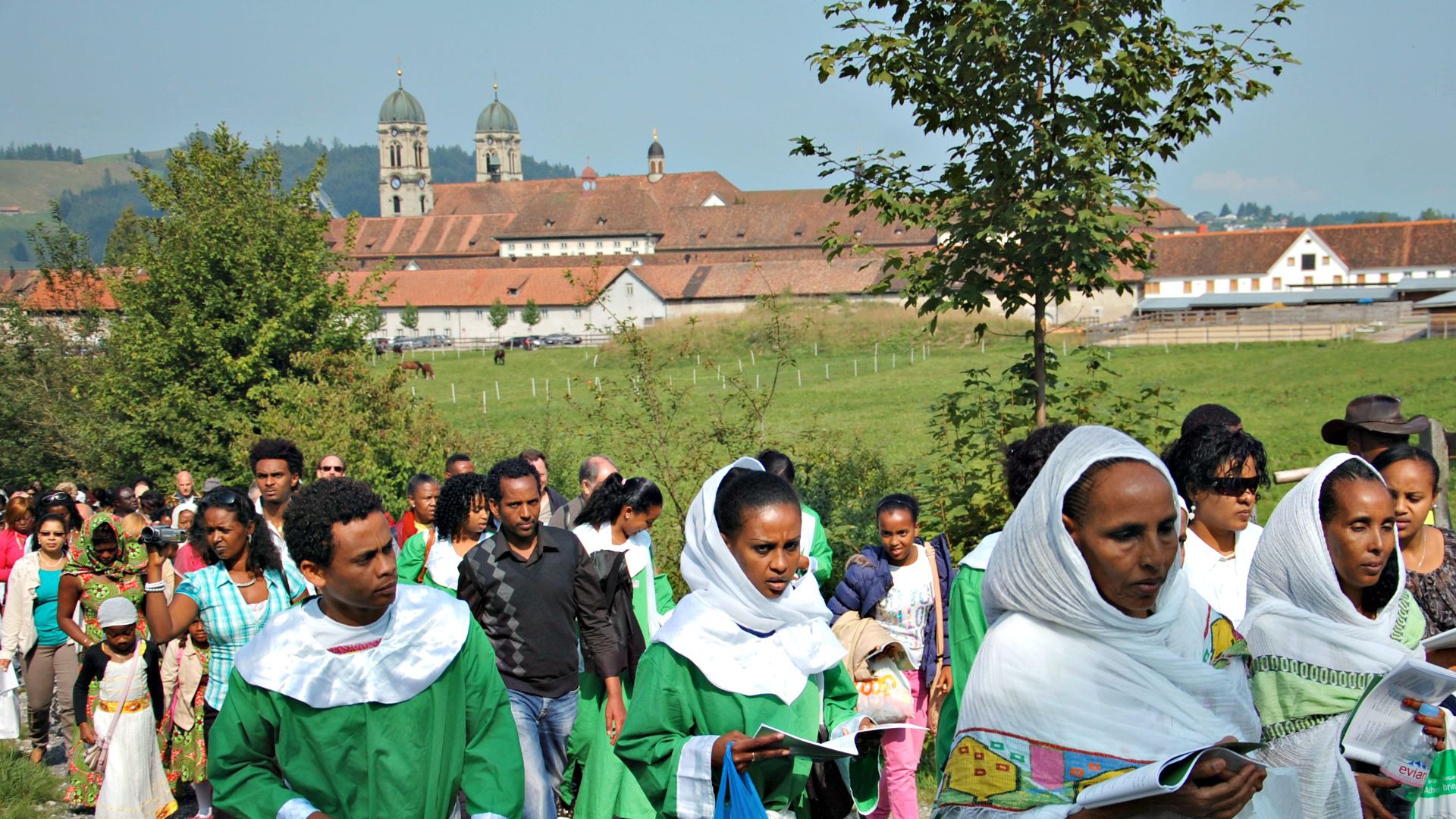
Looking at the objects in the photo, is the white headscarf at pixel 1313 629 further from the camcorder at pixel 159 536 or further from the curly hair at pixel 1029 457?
the camcorder at pixel 159 536

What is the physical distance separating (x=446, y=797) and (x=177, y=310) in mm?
18046

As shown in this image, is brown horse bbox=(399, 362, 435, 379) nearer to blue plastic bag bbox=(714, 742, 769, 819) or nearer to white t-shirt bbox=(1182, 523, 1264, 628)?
white t-shirt bbox=(1182, 523, 1264, 628)

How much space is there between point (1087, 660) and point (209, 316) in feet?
63.9

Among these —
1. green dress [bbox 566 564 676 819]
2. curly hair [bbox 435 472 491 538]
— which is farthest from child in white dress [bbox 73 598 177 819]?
green dress [bbox 566 564 676 819]

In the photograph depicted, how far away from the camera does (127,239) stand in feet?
111

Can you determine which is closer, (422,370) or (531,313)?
(422,370)

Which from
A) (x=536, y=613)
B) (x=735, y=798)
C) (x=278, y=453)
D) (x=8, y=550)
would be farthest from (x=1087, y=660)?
(x=8, y=550)

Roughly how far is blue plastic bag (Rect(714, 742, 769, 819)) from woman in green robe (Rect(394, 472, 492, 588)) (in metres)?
3.79

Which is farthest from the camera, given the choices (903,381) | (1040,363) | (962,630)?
(903,381)

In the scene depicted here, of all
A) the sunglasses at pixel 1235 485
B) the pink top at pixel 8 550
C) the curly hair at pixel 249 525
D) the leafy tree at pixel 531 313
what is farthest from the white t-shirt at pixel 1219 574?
the leafy tree at pixel 531 313

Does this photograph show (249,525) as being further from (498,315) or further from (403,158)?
(403,158)

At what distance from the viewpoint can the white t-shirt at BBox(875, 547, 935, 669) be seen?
6461mm

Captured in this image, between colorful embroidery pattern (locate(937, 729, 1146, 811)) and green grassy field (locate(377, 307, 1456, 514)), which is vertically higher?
colorful embroidery pattern (locate(937, 729, 1146, 811))

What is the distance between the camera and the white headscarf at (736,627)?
12.7ft
